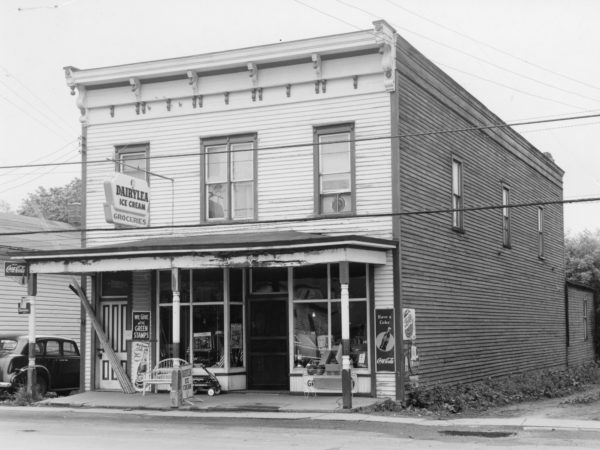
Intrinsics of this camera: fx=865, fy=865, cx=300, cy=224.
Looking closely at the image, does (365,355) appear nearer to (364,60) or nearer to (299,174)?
(299,174)

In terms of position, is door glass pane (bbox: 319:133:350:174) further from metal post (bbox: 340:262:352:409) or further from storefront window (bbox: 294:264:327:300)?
metal post (bbox: 340:262:352:409)

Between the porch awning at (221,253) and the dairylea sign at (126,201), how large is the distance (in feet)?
2.20

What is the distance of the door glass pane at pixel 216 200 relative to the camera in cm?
2148

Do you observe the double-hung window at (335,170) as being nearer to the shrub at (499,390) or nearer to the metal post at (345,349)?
the metal post at (345,349)

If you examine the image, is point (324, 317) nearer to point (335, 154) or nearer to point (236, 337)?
point (236, 337)

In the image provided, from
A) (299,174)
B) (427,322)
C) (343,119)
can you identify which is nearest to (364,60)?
(343,119)

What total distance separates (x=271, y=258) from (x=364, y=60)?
17.1 ft

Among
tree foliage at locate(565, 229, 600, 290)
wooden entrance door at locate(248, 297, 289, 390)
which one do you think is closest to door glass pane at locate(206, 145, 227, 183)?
wooden entrance door at locate(248, 297, 289, 390)

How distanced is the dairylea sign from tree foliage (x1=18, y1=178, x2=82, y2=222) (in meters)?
45.7

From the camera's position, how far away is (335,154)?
2045 centimetres

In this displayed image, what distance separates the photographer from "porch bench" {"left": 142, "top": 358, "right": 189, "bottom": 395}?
20.7 m

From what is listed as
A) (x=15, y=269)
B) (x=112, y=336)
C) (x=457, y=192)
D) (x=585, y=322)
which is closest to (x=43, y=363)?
(x=112, y=336)

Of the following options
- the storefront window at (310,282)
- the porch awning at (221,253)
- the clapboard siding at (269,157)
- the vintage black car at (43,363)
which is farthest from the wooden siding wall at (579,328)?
the vintage black car at (43,363)

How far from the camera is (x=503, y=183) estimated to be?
2723 cm
